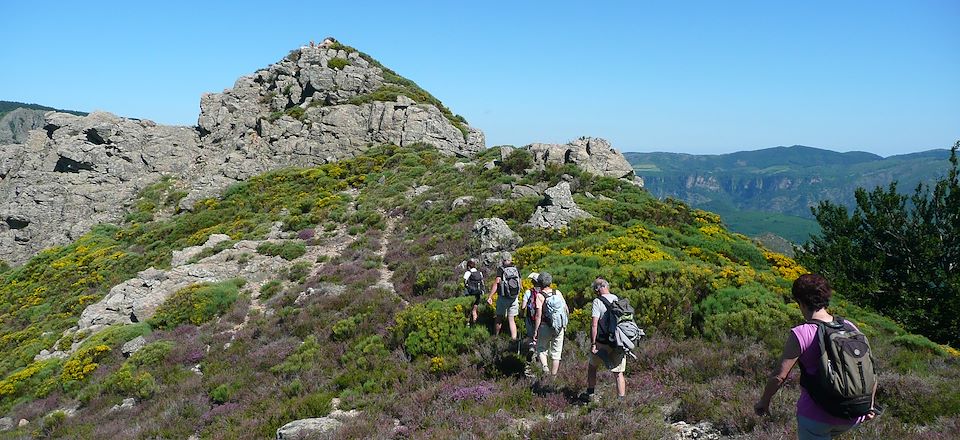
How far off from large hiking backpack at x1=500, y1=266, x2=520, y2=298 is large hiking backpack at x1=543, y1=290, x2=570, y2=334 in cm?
177

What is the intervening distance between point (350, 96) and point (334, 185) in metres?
14.4

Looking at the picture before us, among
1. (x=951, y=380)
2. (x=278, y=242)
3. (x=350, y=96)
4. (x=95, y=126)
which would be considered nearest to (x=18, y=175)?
(x=95, y=126)

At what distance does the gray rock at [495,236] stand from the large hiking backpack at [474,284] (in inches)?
223

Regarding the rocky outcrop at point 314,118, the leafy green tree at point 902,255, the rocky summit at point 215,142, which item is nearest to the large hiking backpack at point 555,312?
the leafy green tree at point 902,255

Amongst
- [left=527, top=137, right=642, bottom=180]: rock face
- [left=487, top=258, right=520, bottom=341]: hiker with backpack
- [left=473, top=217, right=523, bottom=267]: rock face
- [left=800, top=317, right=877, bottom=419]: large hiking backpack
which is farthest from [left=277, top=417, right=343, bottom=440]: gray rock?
[left=527, top=137, right=642, bottom=180]: rock face

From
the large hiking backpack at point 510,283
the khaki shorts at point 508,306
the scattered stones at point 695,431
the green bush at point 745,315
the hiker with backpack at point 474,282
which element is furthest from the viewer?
the hiker with backpack at point 474,282

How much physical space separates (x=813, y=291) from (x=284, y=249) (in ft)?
71.5

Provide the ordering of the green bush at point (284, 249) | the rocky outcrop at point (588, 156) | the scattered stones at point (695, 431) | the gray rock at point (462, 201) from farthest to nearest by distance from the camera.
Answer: the rocky outcrop at point (588, 156) < the gray rock at point (462, 201) < the green bush at point (284, 249) < the scattered stones at point (695, 431)

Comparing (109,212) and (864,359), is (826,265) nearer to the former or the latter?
(864,359)


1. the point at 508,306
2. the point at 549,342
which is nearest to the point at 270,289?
the point at 508,306

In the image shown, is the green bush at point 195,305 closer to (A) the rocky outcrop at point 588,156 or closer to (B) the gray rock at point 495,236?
(B) the gray rock at point 495,236

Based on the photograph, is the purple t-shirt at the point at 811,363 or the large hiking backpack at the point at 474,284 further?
the large hiking backpack at the point at 474,284

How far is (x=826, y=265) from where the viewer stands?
22.0 meters

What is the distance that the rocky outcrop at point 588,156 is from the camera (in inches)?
1163
